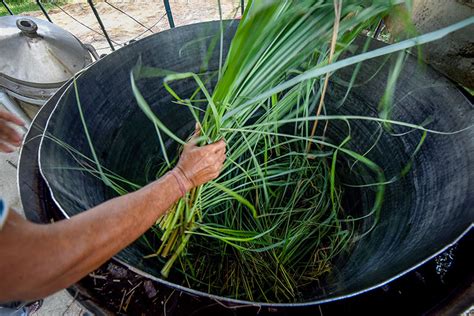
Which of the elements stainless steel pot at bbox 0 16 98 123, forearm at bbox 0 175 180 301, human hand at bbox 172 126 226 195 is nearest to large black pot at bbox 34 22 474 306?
forearm at bbox 0 175 180 301

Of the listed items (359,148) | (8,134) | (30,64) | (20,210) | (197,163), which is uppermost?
(30,64)

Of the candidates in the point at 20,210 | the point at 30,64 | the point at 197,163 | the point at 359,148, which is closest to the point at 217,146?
the point at 197,163

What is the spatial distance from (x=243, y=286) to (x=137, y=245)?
14.9 inches

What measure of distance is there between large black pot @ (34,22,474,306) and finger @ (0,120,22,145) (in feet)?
0.92

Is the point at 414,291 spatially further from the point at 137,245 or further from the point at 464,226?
the point at 137,245

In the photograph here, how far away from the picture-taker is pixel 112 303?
0.74m

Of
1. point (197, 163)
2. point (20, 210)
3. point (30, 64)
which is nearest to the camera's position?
point (197, 163)

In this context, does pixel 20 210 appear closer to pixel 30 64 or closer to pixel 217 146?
pixel 30 64

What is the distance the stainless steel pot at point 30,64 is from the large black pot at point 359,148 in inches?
29.5

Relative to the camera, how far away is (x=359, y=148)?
1.08 m

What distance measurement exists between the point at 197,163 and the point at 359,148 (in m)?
0.67

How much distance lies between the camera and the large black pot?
66cm

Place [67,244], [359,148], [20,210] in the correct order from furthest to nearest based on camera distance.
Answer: [20,210], [359,148], [67,244]

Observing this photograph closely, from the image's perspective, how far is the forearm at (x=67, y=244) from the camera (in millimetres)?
418
